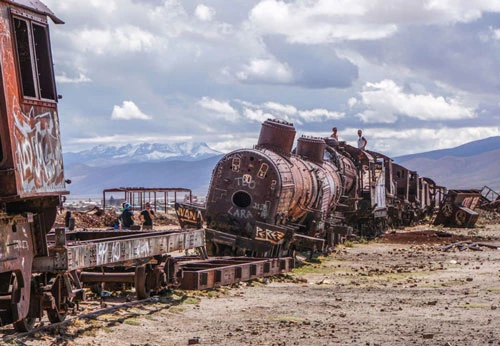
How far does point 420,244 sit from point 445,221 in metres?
13.5

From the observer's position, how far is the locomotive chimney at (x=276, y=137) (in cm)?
2594

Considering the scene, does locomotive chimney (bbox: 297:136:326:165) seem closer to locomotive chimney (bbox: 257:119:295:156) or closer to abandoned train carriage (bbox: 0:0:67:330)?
locomotive chimney (bbox: 257:119:295:156)

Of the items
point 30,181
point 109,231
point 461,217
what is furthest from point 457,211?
point 30,181

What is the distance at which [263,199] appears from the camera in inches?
943

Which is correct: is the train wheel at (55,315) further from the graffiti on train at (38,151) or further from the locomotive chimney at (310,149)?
the locomotive chimney at (310,149)

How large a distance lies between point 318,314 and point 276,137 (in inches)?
460

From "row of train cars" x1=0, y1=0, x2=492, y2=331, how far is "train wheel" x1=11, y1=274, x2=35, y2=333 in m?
0.01

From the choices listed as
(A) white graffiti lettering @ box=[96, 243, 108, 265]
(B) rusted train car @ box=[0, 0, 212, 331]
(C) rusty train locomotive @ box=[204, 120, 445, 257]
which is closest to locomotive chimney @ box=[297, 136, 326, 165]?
(C) rusty train locomotive @ box=[204, 120, 445, 257]

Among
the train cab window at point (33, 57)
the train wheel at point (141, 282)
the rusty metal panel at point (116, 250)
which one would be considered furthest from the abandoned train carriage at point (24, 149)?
the train wheel at point (141, 282)

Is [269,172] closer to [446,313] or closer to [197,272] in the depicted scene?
[197,272]

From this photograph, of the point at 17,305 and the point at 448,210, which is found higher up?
the point at 17,305

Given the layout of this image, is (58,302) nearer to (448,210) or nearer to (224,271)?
(224,271)

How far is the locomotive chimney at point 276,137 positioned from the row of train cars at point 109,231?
0.11ft

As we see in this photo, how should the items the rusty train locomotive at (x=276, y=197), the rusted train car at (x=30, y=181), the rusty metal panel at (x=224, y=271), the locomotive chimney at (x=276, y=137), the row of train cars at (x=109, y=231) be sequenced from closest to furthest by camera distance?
the rusted train car at (x=30, y=181) → the row of train cars at (x=109, y=231) → the rusty metal panel at (x=224, y=271) → the rusty train locomotive at (x=276, y=197) → the locomotive chimney at (x=276, y=137)
